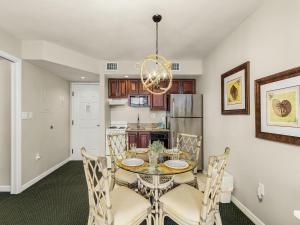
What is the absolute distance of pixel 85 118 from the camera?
5.05 meters

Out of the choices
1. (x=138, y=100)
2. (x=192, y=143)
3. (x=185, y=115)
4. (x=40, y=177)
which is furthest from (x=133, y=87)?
(x=40, y=177)

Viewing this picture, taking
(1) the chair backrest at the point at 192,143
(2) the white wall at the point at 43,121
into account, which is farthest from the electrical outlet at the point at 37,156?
(1) the chair backrest at the point at 192,143

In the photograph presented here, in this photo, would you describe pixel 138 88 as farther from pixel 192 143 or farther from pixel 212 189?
pixel 212 189

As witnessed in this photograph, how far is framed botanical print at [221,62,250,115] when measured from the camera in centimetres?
236

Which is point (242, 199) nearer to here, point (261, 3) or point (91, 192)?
point (91, 192)

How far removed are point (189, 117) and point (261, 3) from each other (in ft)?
8.05

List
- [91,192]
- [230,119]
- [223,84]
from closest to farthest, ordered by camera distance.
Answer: [91,192]
[230,119]
[223,84]

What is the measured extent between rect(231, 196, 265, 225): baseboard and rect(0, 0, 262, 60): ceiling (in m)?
2.53

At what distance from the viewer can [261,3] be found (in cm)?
205

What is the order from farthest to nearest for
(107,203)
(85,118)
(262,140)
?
(85,118), (262,140), (107,203)

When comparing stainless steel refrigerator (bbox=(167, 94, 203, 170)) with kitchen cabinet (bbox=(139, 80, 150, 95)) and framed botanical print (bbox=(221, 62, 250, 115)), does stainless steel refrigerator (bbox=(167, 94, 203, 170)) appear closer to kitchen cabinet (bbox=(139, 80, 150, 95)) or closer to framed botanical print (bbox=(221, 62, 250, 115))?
kitchen cabinet (bbox=(139, 80, 150, 95))

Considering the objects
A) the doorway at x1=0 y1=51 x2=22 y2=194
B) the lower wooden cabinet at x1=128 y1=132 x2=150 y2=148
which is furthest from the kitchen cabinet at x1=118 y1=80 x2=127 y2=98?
the doorway at x1=0 y1=51 x2=22 y2=194

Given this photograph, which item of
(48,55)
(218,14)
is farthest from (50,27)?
(218,14)

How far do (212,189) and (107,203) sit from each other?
34.5 inches
